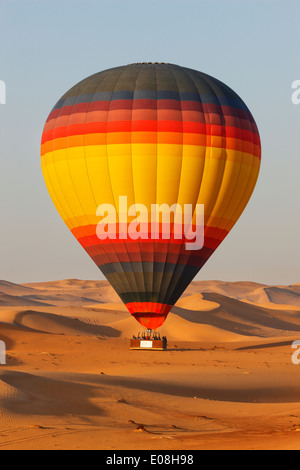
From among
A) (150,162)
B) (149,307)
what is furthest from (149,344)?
(150,162)

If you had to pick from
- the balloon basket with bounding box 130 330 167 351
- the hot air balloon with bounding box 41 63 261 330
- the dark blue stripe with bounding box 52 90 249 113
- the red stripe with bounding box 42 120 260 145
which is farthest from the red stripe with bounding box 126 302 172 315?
the dark blue stripe with bounding box 52 90 249 113

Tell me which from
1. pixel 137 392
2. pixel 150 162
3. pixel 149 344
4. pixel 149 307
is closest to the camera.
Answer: pixel 137 392

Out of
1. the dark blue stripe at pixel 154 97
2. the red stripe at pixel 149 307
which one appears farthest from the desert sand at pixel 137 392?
the dark blue stripe at pixel 154 97

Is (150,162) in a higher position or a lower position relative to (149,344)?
higher

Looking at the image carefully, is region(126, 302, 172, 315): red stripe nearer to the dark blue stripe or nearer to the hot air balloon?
the hot air balloon

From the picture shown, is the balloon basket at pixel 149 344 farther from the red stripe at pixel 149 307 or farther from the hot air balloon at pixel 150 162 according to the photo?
the red stripe at pixel 149 307

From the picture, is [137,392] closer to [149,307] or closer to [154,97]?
[149,307]

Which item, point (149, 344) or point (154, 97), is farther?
point (149, 344)

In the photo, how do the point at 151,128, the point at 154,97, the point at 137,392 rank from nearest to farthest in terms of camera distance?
the point at 137,392
the point at 151,128
the point at 154,97
